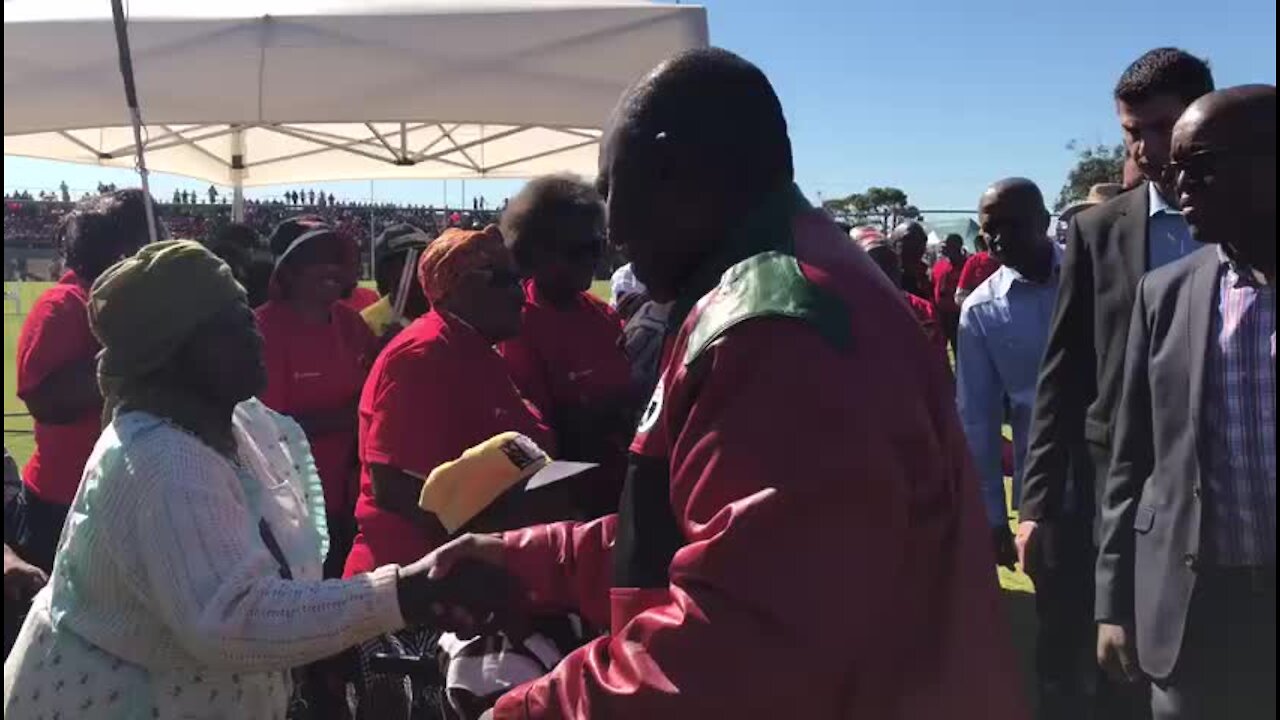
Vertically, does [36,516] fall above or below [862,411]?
below

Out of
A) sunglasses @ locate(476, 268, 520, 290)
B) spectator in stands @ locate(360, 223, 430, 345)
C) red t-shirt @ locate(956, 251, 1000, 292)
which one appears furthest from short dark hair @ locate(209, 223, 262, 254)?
red t-shirt @ locate(956, 251, 1000, 292)

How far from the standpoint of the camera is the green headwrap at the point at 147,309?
2.21 meters

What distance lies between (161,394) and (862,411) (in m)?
1.44

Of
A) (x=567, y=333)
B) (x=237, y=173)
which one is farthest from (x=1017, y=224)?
(x=237, y=173)

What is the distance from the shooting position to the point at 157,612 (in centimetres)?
204

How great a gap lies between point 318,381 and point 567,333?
1.35 metres

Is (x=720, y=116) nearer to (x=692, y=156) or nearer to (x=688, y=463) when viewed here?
(x=692, y=156)

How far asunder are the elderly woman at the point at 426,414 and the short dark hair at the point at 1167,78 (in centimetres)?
179

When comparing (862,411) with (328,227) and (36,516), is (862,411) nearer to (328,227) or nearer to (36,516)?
(36,516)

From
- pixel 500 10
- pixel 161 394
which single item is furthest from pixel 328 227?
pixel 161 394

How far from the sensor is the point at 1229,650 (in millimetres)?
2568

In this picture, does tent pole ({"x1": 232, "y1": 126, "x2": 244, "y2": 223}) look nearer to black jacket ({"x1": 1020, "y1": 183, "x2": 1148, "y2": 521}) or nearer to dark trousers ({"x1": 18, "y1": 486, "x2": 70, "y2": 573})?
dark trousers ({"x1": 18, "y1": 486, "x2": 70, "y2": 573})

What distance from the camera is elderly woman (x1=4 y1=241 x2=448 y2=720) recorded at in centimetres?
201

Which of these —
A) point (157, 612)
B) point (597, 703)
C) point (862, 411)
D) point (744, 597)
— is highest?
point (862, 411)
